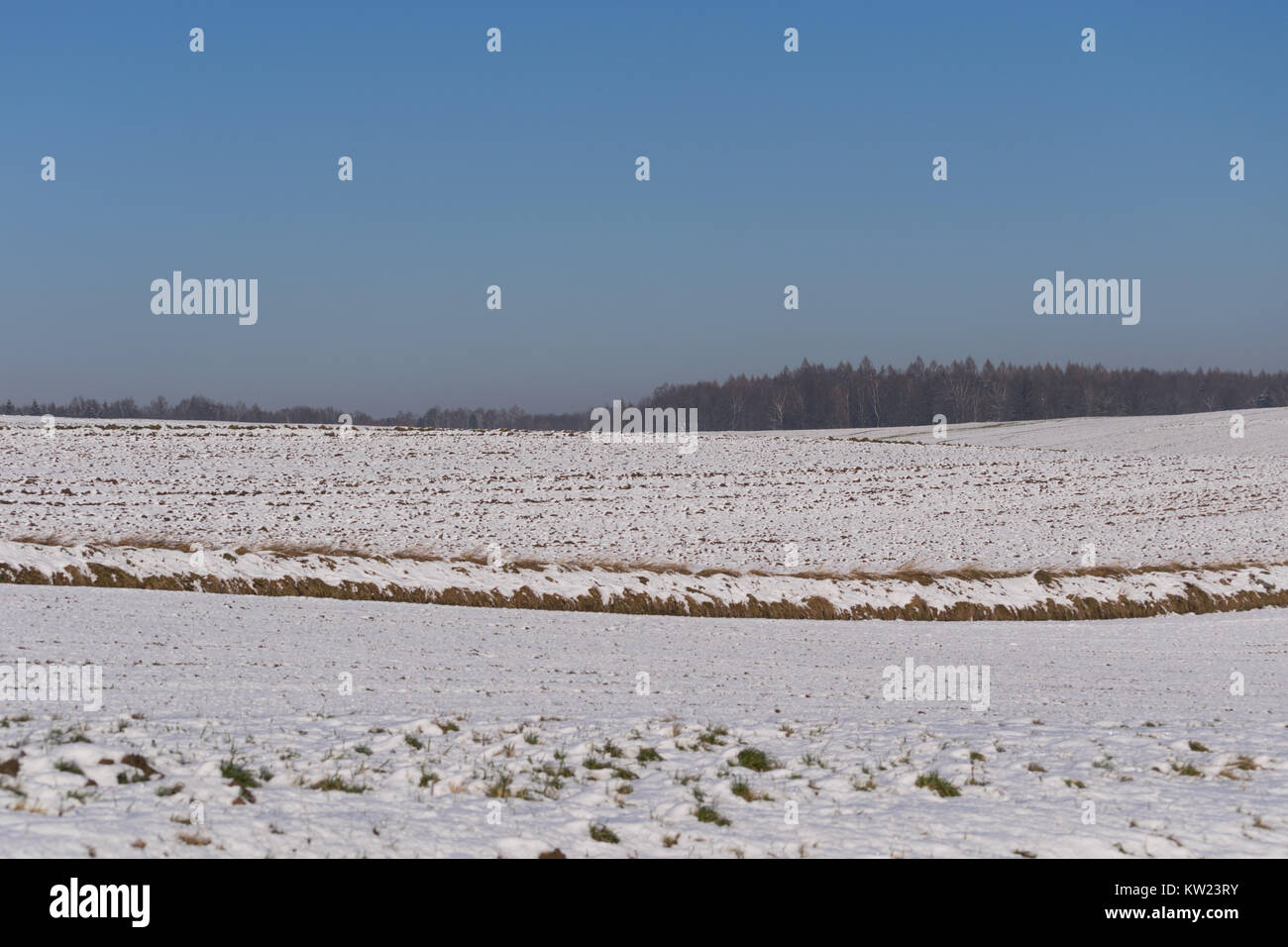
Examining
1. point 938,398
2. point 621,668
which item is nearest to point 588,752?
point 621,668

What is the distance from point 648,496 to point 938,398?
454 ft

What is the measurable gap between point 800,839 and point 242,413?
662 ft

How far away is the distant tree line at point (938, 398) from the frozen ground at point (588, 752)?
152925 mm

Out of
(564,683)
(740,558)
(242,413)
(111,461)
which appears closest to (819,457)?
(740,558)

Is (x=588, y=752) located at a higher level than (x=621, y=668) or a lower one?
higher

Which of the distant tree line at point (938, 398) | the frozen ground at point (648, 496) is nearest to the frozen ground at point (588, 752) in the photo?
the frozen ground at point (648, 496)

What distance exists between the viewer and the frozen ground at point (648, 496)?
3238 cm

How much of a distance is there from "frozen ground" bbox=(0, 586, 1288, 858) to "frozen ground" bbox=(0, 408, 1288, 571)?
13190mm

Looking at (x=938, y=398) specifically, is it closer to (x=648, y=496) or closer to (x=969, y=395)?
(x=969, y=395)

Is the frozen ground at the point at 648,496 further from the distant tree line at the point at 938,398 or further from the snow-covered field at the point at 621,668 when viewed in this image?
the distant tree line at the point at 938,398

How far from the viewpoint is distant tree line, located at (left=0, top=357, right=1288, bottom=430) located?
547 feet

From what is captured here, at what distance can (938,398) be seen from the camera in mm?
168750

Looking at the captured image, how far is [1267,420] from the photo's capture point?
81188 millimetres

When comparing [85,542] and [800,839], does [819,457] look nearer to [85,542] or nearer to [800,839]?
[85,542]
